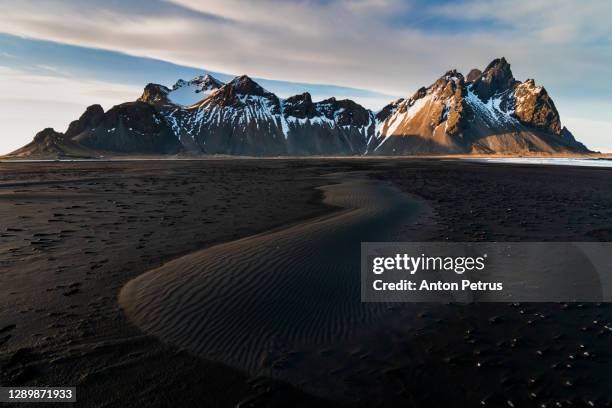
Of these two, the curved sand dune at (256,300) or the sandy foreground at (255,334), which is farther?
the curved sand dune at (256,300)

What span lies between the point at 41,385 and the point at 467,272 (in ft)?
42.8

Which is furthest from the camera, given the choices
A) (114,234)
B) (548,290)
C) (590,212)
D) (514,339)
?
(590,212)

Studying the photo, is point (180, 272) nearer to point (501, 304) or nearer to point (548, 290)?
point (501, 304)

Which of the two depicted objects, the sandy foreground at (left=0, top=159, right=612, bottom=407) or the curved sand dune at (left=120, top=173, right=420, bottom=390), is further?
the curved sand dune at (left=120, top=173, right=420, bottom=390)

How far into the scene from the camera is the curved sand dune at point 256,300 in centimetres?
813

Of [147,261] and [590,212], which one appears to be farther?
[590,212]

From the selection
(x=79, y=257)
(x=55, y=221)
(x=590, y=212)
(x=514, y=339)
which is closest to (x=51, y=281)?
(x=79, y=257)

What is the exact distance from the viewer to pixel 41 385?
6582 mm

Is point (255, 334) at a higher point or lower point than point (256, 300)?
lower

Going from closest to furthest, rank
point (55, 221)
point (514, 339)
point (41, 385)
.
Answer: point (41, 385) < point (514, 339) < point (55, 221)

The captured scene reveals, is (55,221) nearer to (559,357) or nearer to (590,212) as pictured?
(559,357)

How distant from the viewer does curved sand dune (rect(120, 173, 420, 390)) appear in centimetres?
813

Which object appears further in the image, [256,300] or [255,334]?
[256,300]

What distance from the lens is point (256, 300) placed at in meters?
10.0
